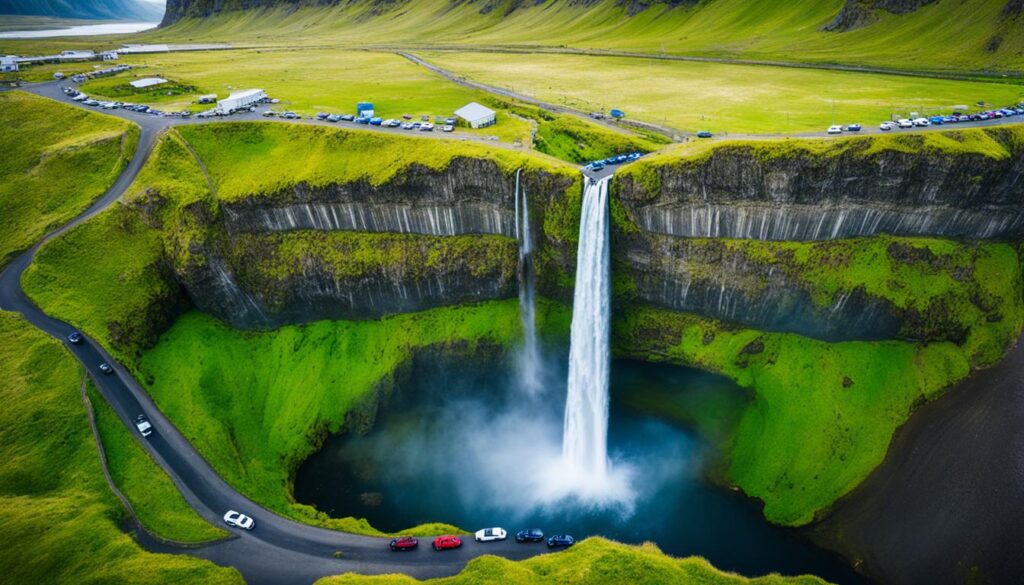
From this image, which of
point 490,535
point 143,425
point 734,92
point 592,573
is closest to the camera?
point 592,573

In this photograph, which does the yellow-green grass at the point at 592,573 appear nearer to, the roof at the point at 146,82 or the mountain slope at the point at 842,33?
the roof at the point at 146,82

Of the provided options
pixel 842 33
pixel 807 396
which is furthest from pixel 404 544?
pixel 842 33

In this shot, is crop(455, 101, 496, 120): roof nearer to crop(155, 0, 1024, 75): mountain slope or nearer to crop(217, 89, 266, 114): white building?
crop(217, 89, 266, 114): white building

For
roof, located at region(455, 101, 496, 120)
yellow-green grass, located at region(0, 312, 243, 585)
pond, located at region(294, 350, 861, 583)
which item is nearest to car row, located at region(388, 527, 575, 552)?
pond, located at region(294, 350, 861, 583)

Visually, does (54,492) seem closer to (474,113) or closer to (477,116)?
(477,116)

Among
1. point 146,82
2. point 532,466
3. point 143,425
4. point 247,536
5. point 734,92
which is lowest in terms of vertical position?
point 532,466

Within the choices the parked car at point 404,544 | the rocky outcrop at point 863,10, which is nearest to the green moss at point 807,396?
the parked car at point 404,544

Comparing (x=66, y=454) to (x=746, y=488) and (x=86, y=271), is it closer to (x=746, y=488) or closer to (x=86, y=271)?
(x=86, y=271)

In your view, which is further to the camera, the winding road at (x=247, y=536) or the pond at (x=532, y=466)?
the pond at (x=532, y=466)
